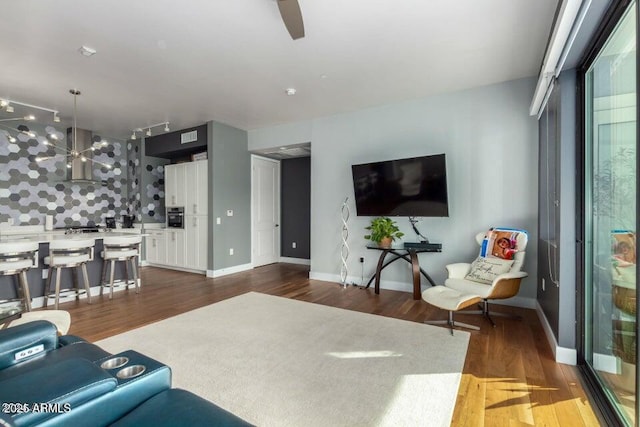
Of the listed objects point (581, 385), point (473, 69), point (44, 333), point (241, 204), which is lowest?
point (581, 385)

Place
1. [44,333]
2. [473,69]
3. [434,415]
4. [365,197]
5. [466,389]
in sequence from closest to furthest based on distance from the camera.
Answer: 1. [44,333]
2. [434,415]
3. [466,389]
4. [473,69]
5. [365,197]

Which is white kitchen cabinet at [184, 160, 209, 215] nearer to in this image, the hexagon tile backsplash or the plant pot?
the hexagon tile backsplash

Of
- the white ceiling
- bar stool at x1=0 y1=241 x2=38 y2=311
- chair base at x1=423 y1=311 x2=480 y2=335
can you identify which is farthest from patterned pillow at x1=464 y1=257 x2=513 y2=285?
bar stool at x1=0 y1=241 x2=38 y2=311

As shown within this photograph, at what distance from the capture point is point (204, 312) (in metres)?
3.50

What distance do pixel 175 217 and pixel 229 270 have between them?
5.36ft

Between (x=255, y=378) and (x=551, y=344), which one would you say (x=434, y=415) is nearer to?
(x=255, y=378)

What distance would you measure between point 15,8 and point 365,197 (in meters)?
3.98

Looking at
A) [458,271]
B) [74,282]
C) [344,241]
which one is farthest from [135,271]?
[458,271]

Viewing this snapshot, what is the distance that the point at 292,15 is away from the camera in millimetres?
1874

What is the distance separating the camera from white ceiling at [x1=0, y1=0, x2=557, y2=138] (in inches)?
92.5

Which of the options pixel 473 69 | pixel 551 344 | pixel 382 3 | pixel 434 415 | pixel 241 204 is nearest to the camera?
pixel 434 415

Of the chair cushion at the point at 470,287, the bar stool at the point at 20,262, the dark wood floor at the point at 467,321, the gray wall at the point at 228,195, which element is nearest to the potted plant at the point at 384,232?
the dark wood floor at the point at 467,321

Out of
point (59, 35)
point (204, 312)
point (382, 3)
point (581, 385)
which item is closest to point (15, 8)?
point (59, 35)

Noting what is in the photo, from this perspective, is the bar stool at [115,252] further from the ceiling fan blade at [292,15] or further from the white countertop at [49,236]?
the ceiling fan blade at [292,15]
